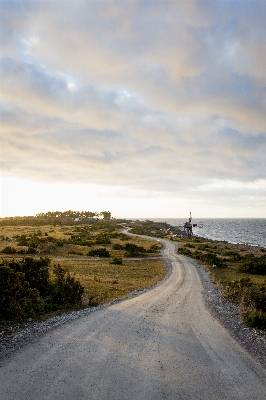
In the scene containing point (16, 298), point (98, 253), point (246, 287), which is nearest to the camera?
point (16, 298)

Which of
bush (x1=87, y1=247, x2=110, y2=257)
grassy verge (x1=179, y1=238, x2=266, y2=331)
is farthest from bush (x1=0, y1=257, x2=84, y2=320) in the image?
bush (x1=87, y1=247, x2=110, y2=257)

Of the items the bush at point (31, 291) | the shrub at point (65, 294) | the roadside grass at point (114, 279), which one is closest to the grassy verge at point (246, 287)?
the roadside grass at point (114, 279)

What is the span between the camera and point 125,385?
10.4m

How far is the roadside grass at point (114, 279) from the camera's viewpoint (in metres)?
24.2

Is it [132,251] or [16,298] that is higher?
[16,298]

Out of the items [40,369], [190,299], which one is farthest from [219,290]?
[40,369]

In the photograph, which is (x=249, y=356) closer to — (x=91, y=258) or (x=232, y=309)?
(x=232, y=309)

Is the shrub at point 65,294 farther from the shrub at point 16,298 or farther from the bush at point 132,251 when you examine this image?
the bush at point 132,251

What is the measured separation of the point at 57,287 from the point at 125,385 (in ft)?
41.4

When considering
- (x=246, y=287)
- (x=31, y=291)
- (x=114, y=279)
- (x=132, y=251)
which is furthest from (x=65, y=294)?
(x=132, y=251)

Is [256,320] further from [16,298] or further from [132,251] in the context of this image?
[132,251]

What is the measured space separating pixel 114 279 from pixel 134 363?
20013mm

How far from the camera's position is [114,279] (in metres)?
31.9

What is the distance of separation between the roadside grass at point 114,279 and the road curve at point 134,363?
5792mm
